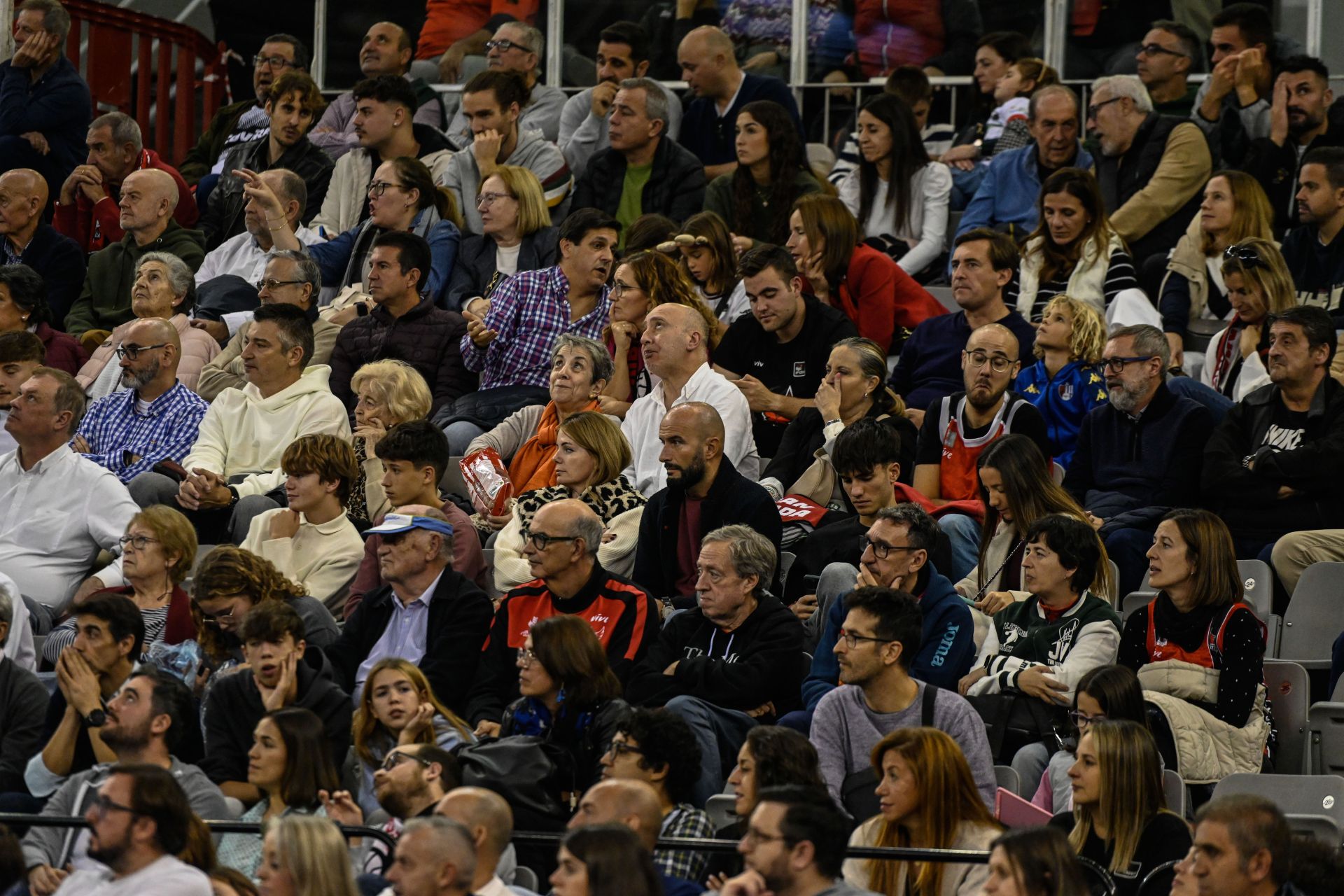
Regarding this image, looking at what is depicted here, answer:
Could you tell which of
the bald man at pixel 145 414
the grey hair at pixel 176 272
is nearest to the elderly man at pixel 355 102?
the grey hair at pixel 176 272

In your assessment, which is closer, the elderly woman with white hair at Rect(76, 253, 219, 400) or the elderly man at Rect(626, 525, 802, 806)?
the elderly man at Rect(626, 525, 802, 806)

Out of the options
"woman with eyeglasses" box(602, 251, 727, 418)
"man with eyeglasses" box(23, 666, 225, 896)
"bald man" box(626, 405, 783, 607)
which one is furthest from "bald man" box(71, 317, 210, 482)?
"man with eyeglasses" box(23, 666, 225, 896)

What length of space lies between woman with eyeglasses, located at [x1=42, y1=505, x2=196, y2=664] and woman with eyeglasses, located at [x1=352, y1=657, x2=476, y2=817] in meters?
1.05

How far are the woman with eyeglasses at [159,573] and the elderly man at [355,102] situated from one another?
443cm

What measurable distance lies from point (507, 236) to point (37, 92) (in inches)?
113

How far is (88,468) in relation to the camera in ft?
26.0

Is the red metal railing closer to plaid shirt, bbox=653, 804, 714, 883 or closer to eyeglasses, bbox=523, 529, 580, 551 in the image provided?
eyeglasses, bbox=523, 529, 580, 551

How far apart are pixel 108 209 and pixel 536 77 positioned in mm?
2276

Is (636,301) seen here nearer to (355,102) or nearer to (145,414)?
(145,414)

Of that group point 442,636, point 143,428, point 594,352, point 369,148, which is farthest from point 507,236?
point 442,636

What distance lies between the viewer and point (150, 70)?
12539 mm

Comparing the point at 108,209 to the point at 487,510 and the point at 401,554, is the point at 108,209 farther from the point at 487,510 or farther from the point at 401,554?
the point at 401,554

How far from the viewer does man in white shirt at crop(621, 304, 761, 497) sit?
8.08 meters

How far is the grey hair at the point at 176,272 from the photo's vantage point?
31.3ft
